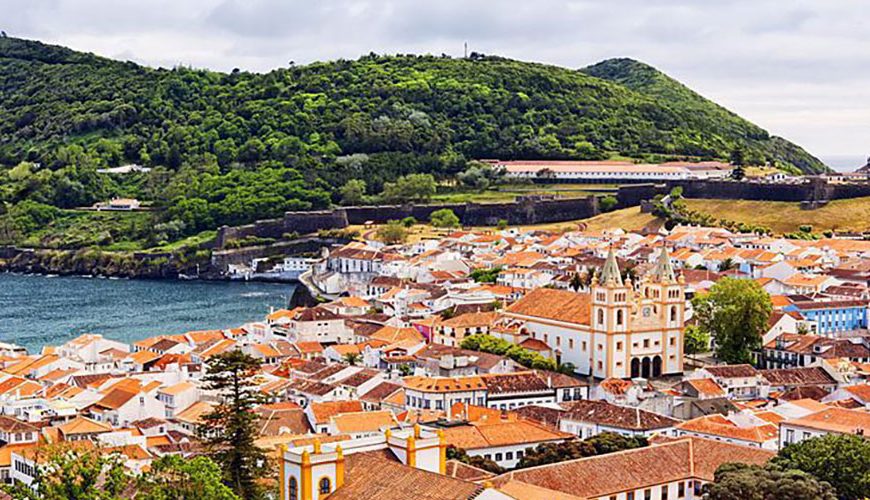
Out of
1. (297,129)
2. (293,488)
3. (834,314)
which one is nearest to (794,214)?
(834,314)

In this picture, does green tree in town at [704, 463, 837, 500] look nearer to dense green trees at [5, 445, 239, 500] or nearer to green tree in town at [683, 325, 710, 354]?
dense green trees at [5, 445, 239, 500]

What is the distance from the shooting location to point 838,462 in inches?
964

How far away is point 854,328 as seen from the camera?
48719 millimetres

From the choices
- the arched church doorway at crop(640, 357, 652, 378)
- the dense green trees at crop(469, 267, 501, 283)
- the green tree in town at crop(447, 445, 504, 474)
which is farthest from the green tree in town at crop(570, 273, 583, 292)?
the green tree in town at crop(447, 445, 504, 474)

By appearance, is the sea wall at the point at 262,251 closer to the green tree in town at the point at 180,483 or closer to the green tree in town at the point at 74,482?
the green tree in town at the point at 180,483

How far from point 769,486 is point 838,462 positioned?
2364mm

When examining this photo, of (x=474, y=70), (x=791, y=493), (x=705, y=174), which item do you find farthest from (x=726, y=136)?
(x=791, y=493)

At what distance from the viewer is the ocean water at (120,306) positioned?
59812 mm

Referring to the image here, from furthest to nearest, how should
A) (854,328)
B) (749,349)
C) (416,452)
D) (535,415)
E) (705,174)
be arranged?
(705,174) → (854,328) → (749,349) → (535,415) → (416,452)

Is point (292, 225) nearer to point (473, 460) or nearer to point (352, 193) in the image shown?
point (352, 193)

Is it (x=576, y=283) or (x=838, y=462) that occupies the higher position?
(x=838, y=462)

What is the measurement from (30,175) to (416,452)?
321 ft

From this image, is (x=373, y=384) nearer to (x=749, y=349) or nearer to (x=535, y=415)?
(x=535, y=415)

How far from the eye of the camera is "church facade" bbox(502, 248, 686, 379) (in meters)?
42.4
